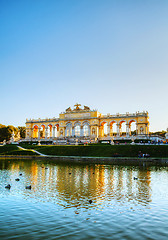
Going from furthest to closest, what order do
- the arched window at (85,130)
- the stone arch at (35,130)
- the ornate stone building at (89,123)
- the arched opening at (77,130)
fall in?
the stone arch at (35,130) < the arched opening at (77,130) < the arched window at (85,130) < the ornate stone building at (89,123)

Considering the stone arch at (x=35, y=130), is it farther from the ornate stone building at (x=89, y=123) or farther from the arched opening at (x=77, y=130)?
the arched opening at (x=77, y=130)

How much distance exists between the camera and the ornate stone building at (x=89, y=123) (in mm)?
72938

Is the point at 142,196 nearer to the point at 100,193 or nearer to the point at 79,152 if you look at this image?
the point at 100,193

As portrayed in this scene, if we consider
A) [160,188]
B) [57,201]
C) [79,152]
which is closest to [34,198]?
[57,201]

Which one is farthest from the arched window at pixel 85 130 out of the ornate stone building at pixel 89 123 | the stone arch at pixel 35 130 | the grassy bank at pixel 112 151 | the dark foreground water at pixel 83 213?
the dark foreground water at pixel 83 213

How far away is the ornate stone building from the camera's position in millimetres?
72938

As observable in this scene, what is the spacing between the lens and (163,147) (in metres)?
46.0

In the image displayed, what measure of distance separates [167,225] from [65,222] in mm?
4080

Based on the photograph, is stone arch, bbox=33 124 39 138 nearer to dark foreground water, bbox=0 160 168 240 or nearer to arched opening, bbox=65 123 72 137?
arched opening, bbox=65 123 72 137

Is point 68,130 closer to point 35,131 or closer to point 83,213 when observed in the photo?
point 35,131

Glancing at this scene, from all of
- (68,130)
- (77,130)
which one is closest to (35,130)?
(68,130)

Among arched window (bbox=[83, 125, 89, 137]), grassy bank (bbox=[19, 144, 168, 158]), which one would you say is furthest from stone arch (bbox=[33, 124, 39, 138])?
grassy bank (bbox=[19, 144, 168, 158])

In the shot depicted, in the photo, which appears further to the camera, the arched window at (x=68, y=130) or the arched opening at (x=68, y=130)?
the arched opening at (x=68, y=130)

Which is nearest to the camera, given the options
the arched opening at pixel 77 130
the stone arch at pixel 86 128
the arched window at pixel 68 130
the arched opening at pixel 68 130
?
the stone arch at pixel 86 128
